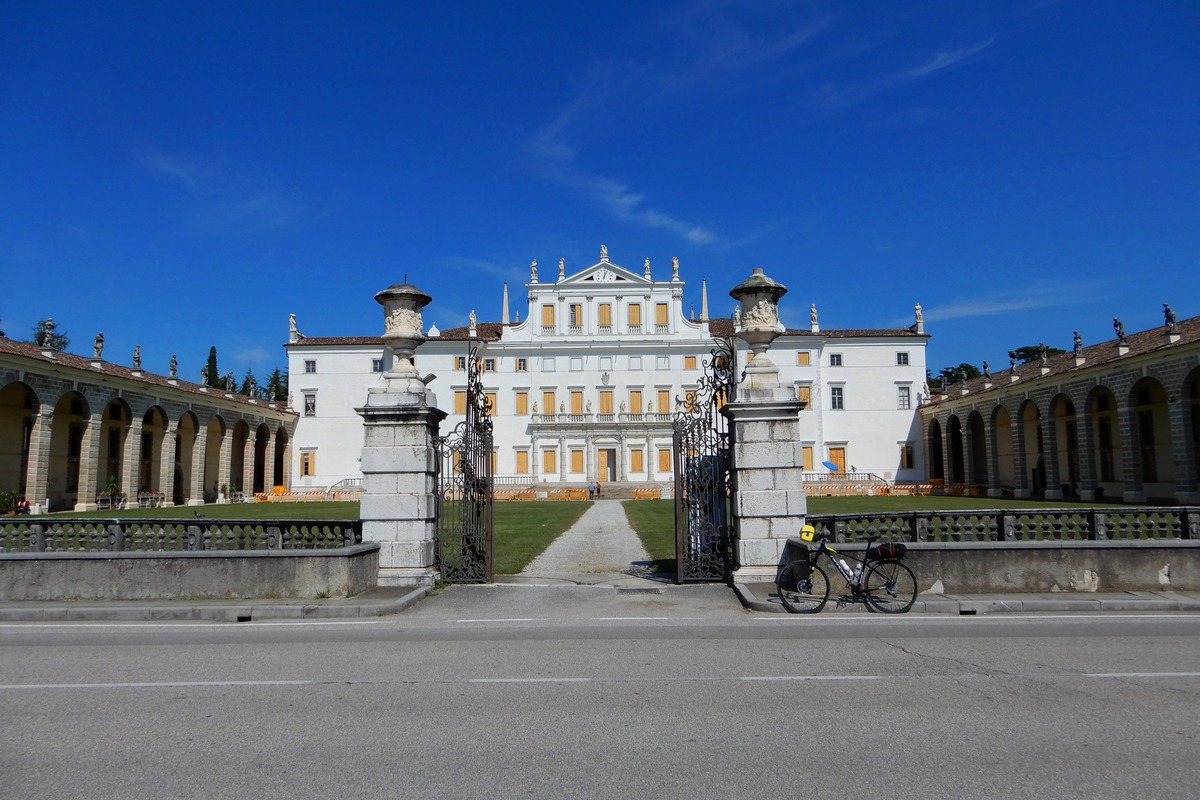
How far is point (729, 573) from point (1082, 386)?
3409cm

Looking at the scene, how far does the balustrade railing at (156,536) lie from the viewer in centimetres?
1067

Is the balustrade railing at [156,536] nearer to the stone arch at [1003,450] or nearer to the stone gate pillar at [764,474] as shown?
the stone gate pillar at [764,474]

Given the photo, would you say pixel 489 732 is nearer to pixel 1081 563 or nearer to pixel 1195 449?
pixel 1081 563

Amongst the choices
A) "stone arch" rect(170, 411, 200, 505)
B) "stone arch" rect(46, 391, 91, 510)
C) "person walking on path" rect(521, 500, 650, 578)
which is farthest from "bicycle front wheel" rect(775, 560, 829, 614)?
"stone arch" rect(170, 411, 200, 505)

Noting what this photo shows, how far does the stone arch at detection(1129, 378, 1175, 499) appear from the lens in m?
34.6

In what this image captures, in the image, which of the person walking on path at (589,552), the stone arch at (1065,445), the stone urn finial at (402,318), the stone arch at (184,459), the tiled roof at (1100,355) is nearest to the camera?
the stone urn finial at (402,318)

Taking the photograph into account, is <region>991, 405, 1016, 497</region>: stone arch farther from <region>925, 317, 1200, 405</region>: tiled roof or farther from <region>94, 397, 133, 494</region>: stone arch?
<region>94, 397, 133, 494</region>: stone arch

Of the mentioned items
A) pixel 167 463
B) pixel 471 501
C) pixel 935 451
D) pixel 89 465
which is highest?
pixel 935 451

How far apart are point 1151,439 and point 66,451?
53849mm

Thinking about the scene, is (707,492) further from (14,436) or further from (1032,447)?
(1032,447)

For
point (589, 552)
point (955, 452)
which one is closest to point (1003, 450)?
point (955, 452)

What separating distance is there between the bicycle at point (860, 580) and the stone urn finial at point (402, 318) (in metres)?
6.04

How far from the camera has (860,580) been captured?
9.35 meters

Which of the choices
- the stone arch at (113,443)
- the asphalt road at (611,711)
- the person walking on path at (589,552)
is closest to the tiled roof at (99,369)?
the stone arch at (113,443)
